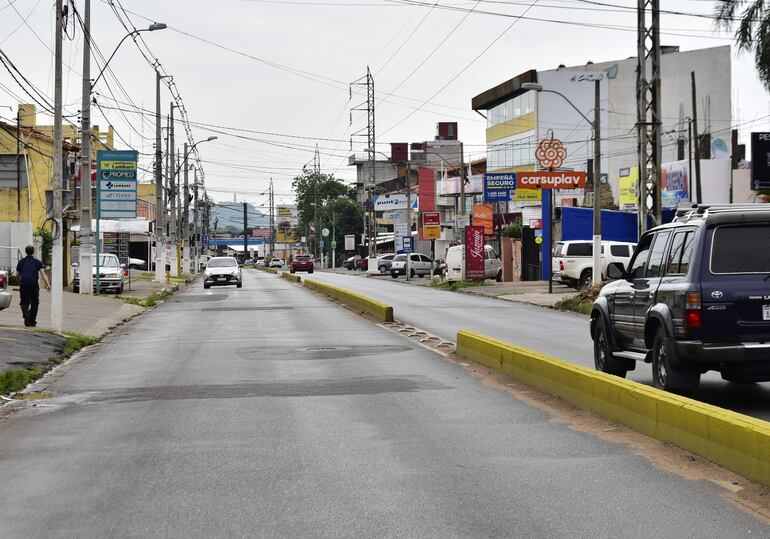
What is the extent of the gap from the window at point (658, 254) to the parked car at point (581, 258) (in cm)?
2965

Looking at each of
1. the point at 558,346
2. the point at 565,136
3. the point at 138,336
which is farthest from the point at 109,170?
the point at 565,136

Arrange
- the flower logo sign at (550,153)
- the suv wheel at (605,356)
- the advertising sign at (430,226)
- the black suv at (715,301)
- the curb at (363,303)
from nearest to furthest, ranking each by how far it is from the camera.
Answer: the black suv at (715,301)
the suv wheel at (605,356)
the curb at (363,303)
the flower logo sign at (550,153)
the advertising sign at (430,226)

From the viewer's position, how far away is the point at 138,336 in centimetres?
2289

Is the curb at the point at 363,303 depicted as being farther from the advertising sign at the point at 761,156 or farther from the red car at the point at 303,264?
the red car at the point at 303,264

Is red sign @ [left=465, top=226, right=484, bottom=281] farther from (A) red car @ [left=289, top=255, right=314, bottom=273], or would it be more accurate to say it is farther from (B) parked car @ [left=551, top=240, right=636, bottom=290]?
(A) red car @ [left=289, top=255, right=314, bottom=273]

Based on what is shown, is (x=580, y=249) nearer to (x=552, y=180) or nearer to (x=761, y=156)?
(x=552, y=180)

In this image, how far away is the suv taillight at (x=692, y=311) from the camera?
33.7 ft

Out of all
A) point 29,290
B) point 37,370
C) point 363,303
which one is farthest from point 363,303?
point 37,370

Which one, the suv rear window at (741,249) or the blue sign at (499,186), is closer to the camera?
the suv rear window at (741,249)

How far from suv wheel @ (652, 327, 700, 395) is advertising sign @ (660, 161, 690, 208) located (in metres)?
43.1

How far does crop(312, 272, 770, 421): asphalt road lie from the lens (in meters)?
11.7

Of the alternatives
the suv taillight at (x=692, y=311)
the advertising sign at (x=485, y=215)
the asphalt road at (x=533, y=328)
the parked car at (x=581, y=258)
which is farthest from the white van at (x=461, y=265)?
the suv taillight at (x=692, y=311)

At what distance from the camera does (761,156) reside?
3528 centimetres

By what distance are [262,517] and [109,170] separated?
1423 inches
